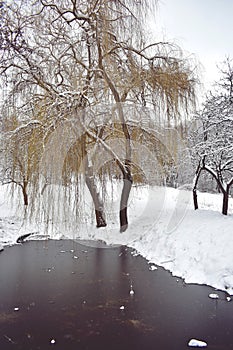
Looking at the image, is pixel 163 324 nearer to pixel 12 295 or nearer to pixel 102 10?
pixel 12 295

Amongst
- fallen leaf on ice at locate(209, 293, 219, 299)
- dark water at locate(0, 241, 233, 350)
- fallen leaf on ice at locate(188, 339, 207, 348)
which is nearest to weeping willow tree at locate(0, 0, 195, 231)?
dark water at locate(0, 241, 233, 350)

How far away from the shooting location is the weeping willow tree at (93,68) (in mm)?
6477

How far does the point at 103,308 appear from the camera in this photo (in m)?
4.02

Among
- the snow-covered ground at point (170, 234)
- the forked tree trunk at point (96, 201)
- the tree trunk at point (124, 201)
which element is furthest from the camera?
the tree trunk at point (124, 201)

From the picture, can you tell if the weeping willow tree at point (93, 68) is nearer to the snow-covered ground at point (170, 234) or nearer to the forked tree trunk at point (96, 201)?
the forked tree trunk at point (96, 201)

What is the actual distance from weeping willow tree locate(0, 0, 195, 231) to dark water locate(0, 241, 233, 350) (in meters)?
1.77

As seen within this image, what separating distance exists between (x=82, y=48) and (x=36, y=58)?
101 cm

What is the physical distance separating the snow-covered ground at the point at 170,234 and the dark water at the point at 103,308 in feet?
1.13

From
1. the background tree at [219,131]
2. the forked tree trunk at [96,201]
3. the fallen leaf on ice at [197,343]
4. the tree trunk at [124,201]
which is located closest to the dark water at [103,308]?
the fallen leaf on ice at [197,343]

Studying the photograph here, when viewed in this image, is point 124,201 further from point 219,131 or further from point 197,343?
point 197,343

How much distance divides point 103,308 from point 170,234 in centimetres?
290

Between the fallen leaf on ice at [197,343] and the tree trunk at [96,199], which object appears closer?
the fallen leaf on ice at [197,343]

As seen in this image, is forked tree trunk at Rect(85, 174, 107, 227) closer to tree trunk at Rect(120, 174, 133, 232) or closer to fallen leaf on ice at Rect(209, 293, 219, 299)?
tree trunk at Rect(120, 174, 133, 232)

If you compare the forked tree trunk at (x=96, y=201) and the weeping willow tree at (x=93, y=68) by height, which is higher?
the weeping willow tree at (x=93, y=68)
